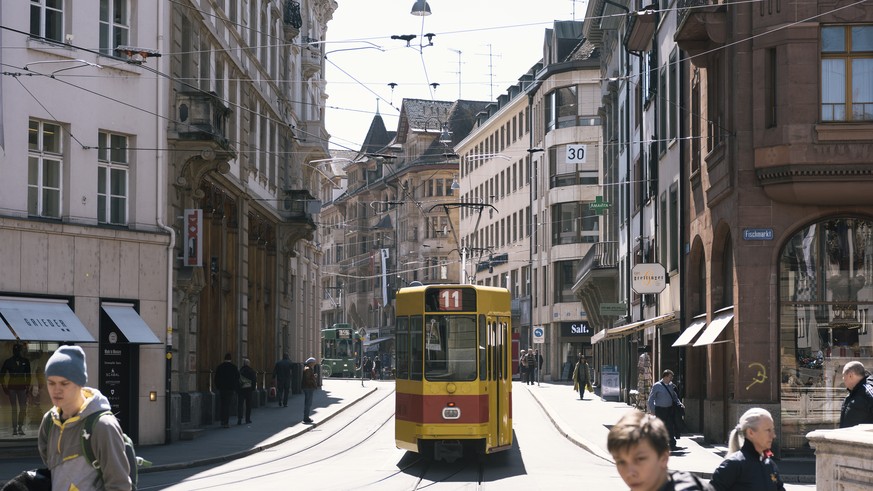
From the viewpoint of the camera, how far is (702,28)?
28.1m

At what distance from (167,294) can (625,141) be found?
1005 inches

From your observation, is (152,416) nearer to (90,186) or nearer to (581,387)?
(90,186)

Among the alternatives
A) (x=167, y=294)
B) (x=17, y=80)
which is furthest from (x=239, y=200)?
(x=17, y=80)

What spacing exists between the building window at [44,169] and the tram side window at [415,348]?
7902 millimetres

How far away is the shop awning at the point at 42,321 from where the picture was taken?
2488cm

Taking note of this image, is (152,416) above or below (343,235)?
below

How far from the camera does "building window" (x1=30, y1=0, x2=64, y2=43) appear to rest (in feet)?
86.1

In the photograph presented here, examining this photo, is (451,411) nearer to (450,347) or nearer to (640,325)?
(450,347)

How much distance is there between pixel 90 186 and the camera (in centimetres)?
2742

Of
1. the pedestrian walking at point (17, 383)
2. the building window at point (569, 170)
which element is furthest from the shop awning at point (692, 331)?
the building window at point (569, 170)

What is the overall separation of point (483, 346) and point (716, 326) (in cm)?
724

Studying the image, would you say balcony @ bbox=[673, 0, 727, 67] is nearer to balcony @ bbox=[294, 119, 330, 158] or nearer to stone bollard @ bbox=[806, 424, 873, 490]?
stone bollard @ bbox=[806, 424, 873, 490]

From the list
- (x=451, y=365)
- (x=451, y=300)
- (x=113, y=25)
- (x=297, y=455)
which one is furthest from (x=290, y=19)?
(x=451, y=365)

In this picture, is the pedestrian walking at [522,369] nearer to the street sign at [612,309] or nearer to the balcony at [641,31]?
the street sign at [612,309]
